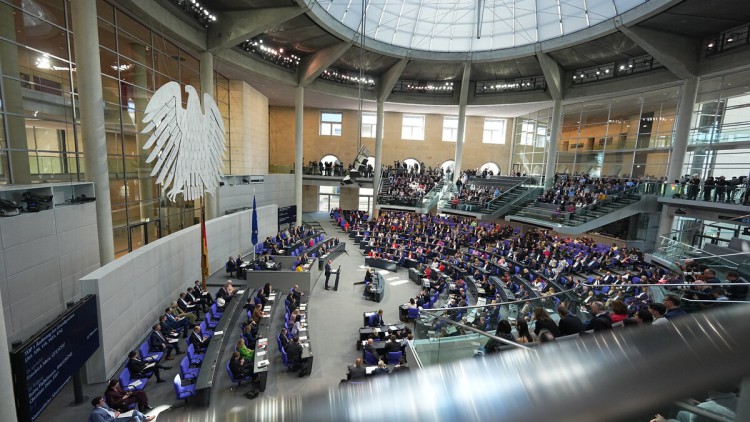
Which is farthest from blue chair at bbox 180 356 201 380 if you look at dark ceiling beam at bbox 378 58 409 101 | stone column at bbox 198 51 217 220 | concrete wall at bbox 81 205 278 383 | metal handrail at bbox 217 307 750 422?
dark ceiling beam at bbox 378 58 409 101

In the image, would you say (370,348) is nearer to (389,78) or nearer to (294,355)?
(294,355)

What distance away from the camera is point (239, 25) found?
1681 cm

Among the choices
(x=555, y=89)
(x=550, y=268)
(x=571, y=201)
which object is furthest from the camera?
(x=555, y=89)

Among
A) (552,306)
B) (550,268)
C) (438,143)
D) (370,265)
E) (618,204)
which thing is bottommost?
(370,265)

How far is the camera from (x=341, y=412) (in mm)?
554

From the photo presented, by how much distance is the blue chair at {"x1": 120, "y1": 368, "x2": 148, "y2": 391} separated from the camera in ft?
24.3

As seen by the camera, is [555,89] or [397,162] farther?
[397,162]

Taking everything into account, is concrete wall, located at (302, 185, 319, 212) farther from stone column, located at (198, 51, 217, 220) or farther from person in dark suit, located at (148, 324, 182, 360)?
person in dark suit, located at (148, 324, 182, 360)

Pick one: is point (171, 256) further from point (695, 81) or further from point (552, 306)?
point (695, 81)

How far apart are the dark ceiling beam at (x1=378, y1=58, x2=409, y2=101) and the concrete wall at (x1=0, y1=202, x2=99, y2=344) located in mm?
20176

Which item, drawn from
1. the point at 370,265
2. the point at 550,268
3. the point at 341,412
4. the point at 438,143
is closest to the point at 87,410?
the point at 341,412

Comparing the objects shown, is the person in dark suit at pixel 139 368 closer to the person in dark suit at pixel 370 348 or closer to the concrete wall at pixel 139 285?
the concrete wall at pixel 139 285

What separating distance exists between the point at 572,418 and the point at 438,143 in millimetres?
35923

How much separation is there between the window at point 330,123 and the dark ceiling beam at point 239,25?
16651 millimetres
